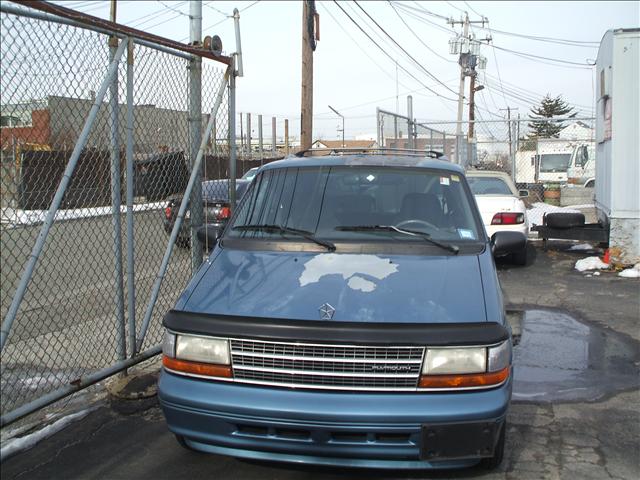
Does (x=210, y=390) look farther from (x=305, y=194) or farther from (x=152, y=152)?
(x=152, y=152)

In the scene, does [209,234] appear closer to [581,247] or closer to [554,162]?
[581,247]

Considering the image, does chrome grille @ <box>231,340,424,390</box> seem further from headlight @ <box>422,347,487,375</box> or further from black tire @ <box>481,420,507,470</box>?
black tire @ <box>481,420,507,470</box>

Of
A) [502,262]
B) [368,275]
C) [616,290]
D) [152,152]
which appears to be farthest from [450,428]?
[502,262]

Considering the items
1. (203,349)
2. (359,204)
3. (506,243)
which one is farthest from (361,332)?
(506,243)

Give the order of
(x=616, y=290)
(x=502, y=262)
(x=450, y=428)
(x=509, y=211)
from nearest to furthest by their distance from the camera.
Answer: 1. (x=450, y=428)
2. (x=616, y=290)
3. (x=509, y=211)
4. (x=502, y=262)

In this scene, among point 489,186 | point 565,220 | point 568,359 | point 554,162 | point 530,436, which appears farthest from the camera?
point 554,162

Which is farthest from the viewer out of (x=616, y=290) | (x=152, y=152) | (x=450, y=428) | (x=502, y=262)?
(x=502, y=262)

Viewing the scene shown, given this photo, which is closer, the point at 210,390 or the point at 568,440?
the point at 210,390

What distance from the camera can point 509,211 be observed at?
391 inches

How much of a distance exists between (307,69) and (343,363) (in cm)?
1111

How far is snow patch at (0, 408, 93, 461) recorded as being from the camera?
3.66m

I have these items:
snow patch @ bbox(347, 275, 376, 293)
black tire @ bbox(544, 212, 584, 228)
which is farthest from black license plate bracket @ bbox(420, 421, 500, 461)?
black tire @ bbox(544, 212, 584, 228)

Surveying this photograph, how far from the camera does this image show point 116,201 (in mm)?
4492

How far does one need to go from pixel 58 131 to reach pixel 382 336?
2379 mm
